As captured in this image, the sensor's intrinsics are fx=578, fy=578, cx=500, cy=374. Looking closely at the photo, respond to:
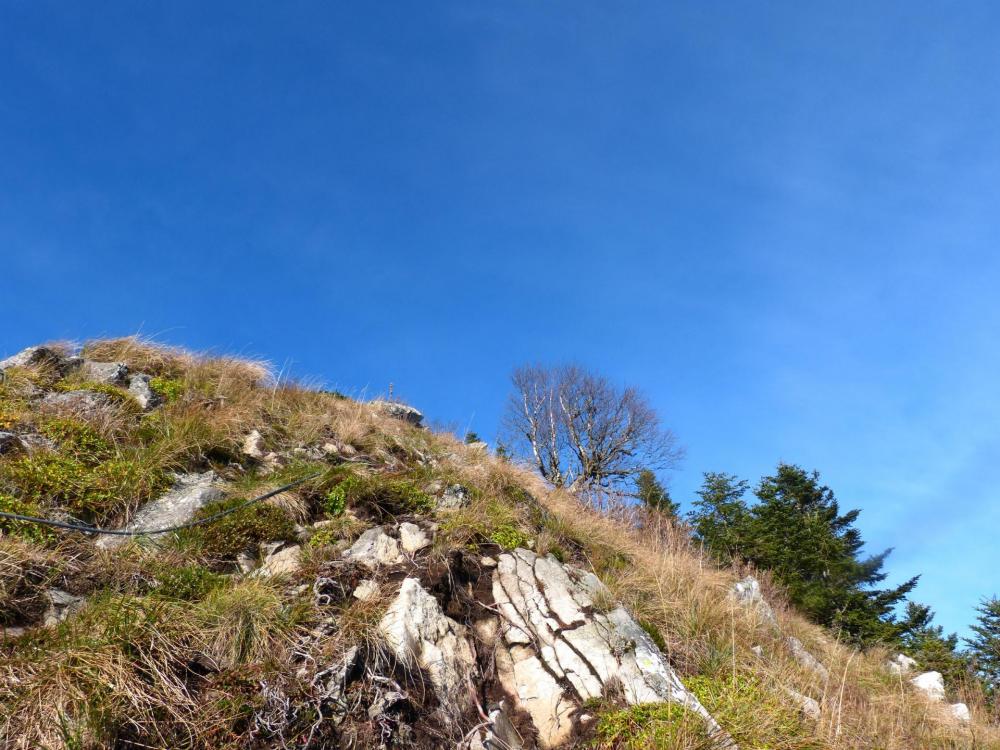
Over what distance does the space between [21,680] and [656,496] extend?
58.1 feet

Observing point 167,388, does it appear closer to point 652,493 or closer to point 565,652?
point 565,652

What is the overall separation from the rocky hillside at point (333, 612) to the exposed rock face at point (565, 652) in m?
0.02

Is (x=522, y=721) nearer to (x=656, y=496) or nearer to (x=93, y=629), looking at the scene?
(x=93, y=629)

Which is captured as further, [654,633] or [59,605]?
[654,633]

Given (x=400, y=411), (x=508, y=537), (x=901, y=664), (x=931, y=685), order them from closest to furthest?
(x=508, y=537), (x=931, y=685), (x=901, y=664), (x=400, y=411)

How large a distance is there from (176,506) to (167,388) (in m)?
2.74

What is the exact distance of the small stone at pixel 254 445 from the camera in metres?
6.78

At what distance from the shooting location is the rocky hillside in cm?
330

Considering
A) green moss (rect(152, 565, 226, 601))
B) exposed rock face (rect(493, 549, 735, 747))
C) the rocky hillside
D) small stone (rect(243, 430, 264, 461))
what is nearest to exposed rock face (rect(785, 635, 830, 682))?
the rocky hillside

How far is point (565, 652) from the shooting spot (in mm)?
4395

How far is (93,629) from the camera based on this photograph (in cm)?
334

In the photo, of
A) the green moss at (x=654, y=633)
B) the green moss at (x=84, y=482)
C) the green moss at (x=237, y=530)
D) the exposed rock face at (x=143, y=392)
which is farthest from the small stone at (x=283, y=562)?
the exposed rock face at (x=143, y=392)

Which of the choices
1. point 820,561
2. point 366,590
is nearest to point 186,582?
point 366,590

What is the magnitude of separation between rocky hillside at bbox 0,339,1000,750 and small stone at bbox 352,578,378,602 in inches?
0.6
